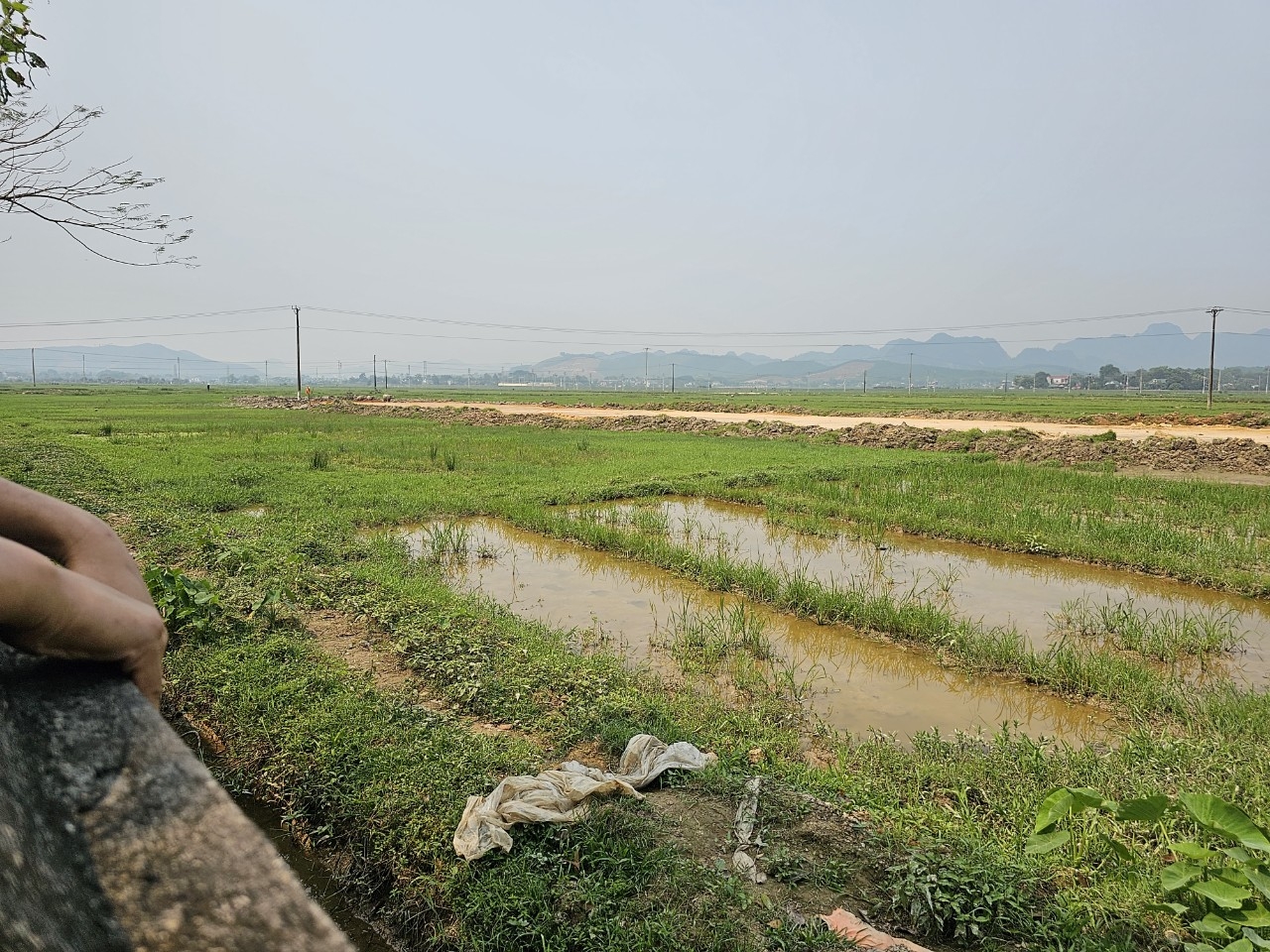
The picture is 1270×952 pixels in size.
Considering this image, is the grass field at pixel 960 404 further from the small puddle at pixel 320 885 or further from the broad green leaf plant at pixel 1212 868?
the small puddle at pixel 320 885

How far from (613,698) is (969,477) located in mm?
12324

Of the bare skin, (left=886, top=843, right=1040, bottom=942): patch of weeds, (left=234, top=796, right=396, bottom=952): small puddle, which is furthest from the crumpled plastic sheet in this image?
the bare skin

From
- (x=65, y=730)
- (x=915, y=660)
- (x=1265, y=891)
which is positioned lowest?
(x=915, y=660)

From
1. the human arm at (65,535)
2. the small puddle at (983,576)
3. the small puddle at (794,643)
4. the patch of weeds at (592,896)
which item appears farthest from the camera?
the small puddle at (983,576)

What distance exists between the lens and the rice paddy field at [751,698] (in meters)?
2.73

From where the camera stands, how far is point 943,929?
2668 mm

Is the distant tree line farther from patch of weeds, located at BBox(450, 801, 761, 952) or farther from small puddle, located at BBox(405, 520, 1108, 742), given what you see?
patch of weeds, located at BBox(450, 801, 761, 952)

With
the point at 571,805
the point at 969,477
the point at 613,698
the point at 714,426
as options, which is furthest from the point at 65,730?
the point at 714,426

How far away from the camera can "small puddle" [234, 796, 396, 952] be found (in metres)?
2.91

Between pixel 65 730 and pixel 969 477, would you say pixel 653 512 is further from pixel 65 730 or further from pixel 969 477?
pixel 65 730

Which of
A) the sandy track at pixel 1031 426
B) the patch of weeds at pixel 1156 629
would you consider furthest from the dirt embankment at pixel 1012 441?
the patch of weeds at pixel 1156 629

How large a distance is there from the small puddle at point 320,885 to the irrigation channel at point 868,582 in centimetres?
273

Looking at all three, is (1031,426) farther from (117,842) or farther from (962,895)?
(117,842)

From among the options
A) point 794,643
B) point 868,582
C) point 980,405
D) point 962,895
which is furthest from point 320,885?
point 980,405
